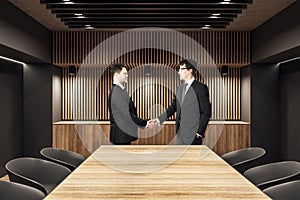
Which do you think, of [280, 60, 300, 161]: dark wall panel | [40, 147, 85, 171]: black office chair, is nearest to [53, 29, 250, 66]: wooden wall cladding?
[280, 60, 300, 161]: dark wall panel

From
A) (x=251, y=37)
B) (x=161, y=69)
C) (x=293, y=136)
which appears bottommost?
(x=293, y=136)

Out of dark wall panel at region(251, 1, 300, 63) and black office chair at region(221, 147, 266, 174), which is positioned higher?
dark wall panel at region(251, 1, 300, 63)

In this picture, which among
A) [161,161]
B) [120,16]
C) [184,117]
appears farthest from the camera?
[120,16]

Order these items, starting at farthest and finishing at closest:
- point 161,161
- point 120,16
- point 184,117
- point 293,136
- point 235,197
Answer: point 293,136 → point 120,16 → point 184,117 → point 161,161 → point 235,197

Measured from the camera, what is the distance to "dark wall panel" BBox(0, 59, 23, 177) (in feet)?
24.2

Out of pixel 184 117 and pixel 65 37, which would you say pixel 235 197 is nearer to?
pixel 184 117

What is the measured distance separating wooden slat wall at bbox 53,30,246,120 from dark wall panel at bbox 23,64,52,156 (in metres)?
0.40

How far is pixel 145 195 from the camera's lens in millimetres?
2422

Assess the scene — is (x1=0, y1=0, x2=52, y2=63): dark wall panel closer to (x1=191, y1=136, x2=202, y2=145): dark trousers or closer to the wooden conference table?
the wooden conference table

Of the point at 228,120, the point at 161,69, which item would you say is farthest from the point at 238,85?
the point at 161,69

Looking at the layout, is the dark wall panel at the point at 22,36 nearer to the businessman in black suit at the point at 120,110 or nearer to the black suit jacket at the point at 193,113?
the businessman in black suit at the point at 120,110

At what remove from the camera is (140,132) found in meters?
8.68

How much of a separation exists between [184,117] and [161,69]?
12.5ft

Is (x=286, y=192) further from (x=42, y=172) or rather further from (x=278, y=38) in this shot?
(x=278, y=38)
